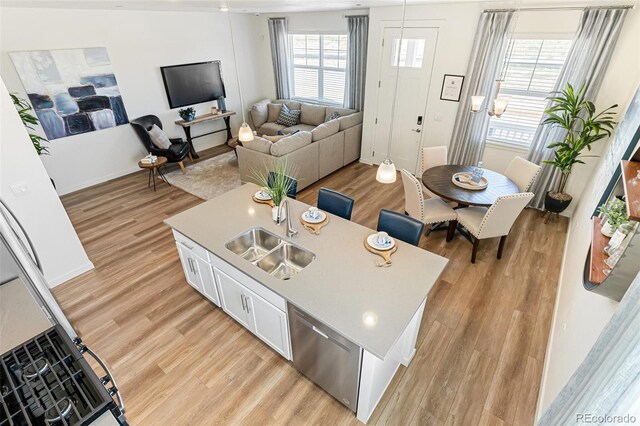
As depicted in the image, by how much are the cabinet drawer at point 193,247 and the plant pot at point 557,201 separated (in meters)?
4.82

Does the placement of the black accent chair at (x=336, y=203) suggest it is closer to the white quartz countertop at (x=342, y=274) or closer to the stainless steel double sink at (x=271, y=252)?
the white quartz countertop at (x=342, y=274)

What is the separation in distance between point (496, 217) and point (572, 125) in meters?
1.96

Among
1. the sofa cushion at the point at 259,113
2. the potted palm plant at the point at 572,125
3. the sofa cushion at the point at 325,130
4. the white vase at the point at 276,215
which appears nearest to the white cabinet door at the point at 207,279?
the white vase at the point at 276,215

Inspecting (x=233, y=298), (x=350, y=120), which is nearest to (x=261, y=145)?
(x=350, y=120)

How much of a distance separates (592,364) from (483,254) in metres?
3.19

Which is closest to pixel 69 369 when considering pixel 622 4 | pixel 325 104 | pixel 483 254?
pixel 483 254

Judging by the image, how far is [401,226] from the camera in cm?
287

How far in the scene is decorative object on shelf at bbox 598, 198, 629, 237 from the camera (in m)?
1.67

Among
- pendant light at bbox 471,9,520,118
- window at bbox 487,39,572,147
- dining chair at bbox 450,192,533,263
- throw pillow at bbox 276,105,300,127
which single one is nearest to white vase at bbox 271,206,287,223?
dining chair at bbox 450,192,533,263

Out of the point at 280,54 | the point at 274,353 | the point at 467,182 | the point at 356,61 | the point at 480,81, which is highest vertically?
the point at 280,54

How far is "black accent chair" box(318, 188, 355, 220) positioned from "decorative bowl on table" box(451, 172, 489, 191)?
1685 millimetres

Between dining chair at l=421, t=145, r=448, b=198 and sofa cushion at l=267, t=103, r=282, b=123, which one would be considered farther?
sofa cushion at l=267, t=103, r=282, b=123

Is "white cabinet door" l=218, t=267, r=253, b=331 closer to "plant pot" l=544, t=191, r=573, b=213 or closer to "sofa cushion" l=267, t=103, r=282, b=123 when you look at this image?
"plant pot" l=544, t=191, r=573, b=213

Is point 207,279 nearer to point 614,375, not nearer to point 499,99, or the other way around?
point 614,375
